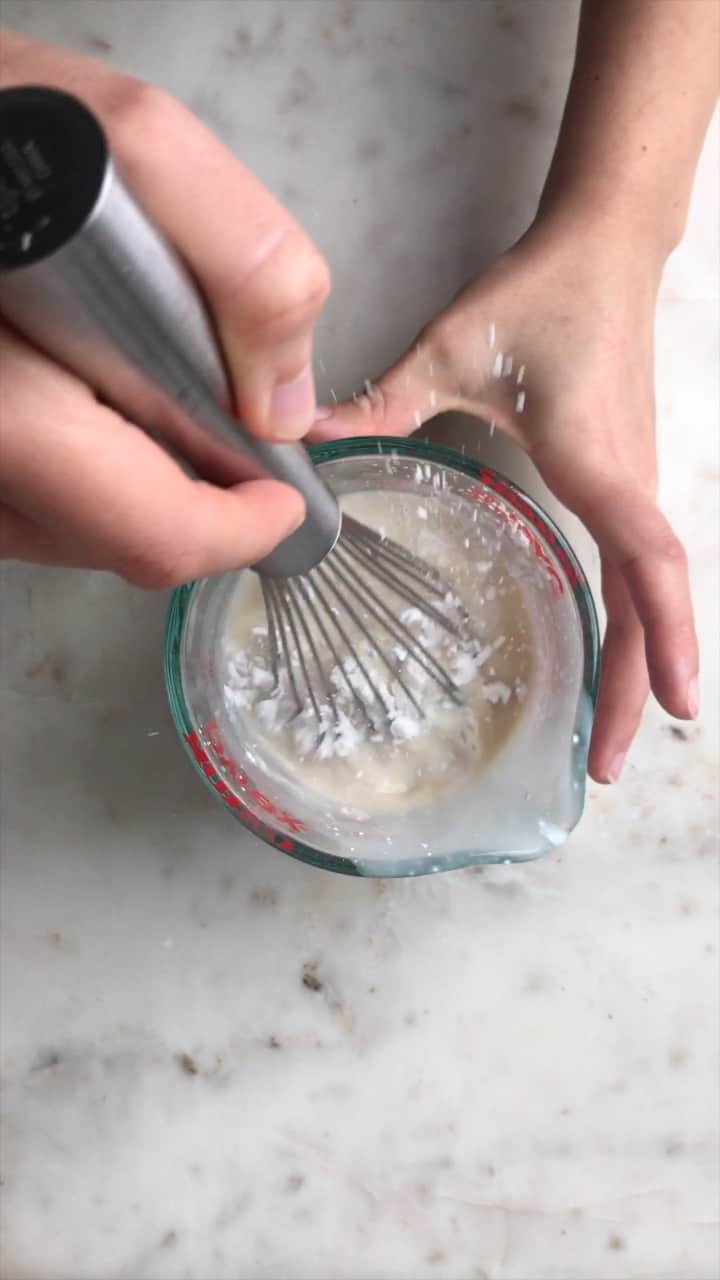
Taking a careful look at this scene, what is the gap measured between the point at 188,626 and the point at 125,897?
6.9 inches

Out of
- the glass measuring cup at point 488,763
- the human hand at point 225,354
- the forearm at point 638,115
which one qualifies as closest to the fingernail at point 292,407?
the human hand at point 225,354

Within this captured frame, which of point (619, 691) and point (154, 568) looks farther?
point (619, 691)

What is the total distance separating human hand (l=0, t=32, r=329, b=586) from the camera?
0.29m

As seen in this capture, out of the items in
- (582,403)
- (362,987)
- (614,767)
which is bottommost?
(362,987)

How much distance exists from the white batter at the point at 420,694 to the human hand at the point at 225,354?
0.22 meters

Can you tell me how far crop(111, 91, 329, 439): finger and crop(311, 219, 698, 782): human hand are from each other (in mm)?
240

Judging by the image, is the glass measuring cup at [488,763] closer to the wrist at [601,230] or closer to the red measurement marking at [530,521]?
the red measurement marking at [530,521]

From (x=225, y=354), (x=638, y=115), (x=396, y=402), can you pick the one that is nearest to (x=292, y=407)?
(x=225, y=354)

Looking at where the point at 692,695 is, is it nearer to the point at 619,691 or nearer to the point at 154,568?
the point at 619,691

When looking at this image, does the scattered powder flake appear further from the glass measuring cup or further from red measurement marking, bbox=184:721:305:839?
red measurement marking, bbox=184:721:305:839

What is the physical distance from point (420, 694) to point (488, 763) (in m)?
0.05

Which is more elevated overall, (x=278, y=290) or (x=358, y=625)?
(x=278, y=290)

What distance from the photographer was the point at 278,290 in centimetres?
30

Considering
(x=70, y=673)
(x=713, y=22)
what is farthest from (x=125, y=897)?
(x=713, y=22)
